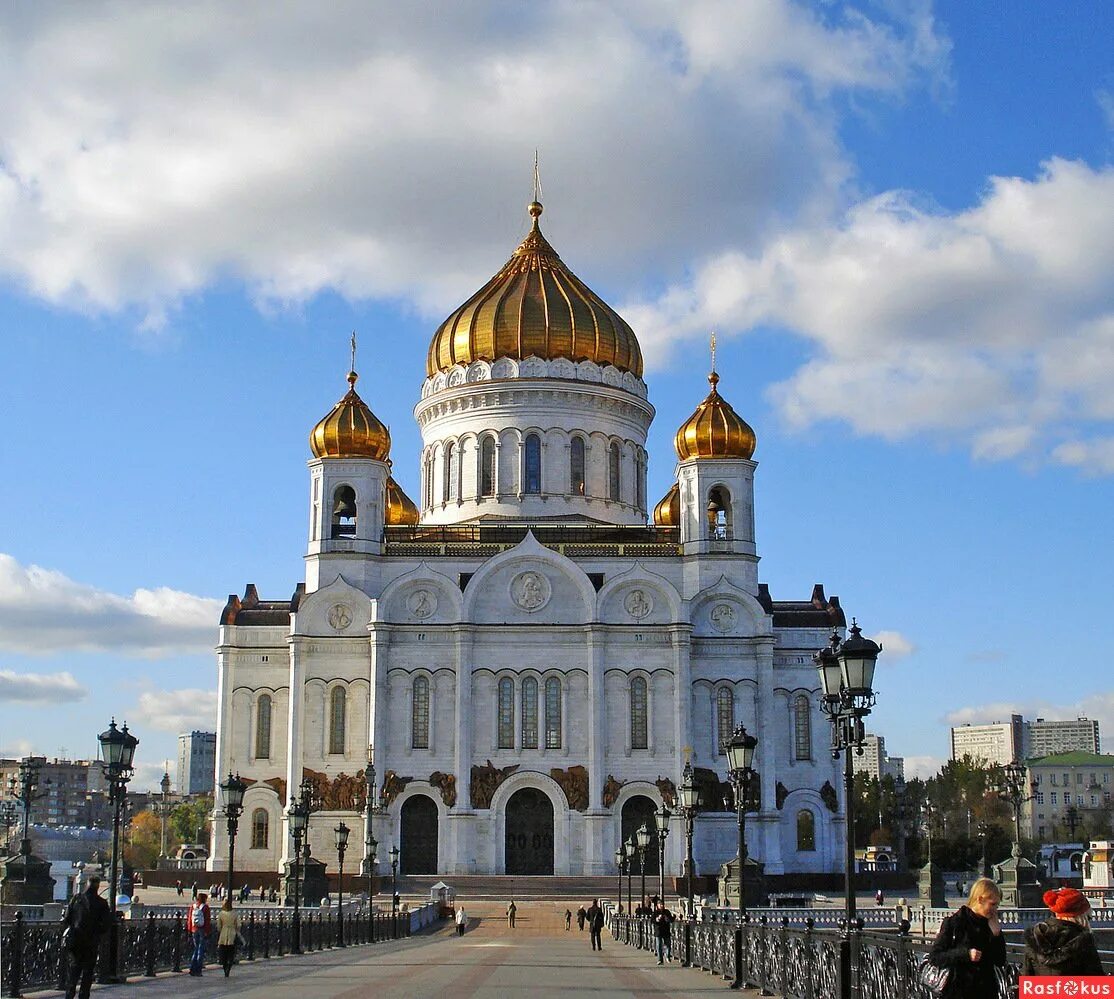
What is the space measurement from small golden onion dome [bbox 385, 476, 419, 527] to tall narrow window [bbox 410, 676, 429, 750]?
9341 mm

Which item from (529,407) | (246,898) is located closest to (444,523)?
(529,407)

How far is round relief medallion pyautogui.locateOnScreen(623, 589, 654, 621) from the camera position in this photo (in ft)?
169

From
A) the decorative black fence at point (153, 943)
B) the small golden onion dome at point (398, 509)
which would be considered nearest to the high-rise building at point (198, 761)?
the small golden onion dome at point (398, 509)

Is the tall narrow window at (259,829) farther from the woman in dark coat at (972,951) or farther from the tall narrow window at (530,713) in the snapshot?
the woman in dark coat at (972,951)

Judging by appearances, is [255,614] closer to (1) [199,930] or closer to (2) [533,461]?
(2) [533,461]

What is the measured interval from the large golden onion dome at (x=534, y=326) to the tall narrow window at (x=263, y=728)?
46.6ft

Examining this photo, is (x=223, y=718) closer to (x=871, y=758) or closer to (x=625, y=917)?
(x=625, y=917)

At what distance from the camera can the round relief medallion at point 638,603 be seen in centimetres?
5162

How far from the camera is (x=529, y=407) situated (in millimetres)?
55875

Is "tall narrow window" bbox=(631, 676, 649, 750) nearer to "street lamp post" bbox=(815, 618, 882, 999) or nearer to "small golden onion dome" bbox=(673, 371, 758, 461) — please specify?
"small golden onion dome" bbox=(673, 371, 758, 461)

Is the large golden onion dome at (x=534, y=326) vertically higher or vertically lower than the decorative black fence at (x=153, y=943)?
higher

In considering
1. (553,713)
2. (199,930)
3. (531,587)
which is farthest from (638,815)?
(199,930)

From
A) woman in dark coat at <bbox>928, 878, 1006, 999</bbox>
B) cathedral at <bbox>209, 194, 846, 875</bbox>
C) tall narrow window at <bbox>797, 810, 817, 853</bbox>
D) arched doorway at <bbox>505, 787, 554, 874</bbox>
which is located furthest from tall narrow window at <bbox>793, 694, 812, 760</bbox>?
woman in dark coat at <bbox>928, 878, 1006, 999</bbox>

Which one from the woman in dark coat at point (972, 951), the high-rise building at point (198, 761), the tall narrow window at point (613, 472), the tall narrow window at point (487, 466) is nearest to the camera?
the woman in dark coat at point (972, 951)
